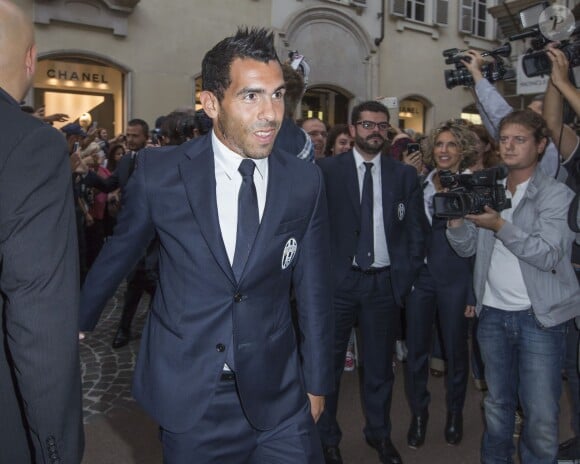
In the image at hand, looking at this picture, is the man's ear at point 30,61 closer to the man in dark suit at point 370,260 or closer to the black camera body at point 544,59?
the man in dark suit at point 370,260

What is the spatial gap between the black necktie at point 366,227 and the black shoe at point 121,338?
3027 mm

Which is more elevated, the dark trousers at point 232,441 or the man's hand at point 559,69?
the man's hand at point 559,69

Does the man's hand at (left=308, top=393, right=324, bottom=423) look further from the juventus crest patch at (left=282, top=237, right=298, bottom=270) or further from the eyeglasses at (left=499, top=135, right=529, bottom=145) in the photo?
the eyeglasses at (left=499, top=135, right=529, bottom=145)

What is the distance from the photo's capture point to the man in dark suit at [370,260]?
12.0 ft

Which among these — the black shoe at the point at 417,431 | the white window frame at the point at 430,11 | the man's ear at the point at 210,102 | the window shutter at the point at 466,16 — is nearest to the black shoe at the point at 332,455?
the black shoe at the point at 417,431

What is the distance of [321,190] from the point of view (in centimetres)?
224

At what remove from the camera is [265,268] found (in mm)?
2014

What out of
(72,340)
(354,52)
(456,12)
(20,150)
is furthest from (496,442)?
(456,12)

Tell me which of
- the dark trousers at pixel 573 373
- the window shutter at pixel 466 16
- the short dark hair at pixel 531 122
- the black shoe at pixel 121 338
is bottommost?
the black shoe at pixel 121 338

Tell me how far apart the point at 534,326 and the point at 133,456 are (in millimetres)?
2520

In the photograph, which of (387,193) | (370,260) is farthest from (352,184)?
(370,260)

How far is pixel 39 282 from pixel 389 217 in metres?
2.58

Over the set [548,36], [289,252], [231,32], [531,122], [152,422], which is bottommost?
[152,422]

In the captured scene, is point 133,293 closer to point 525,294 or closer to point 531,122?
point 525,294
